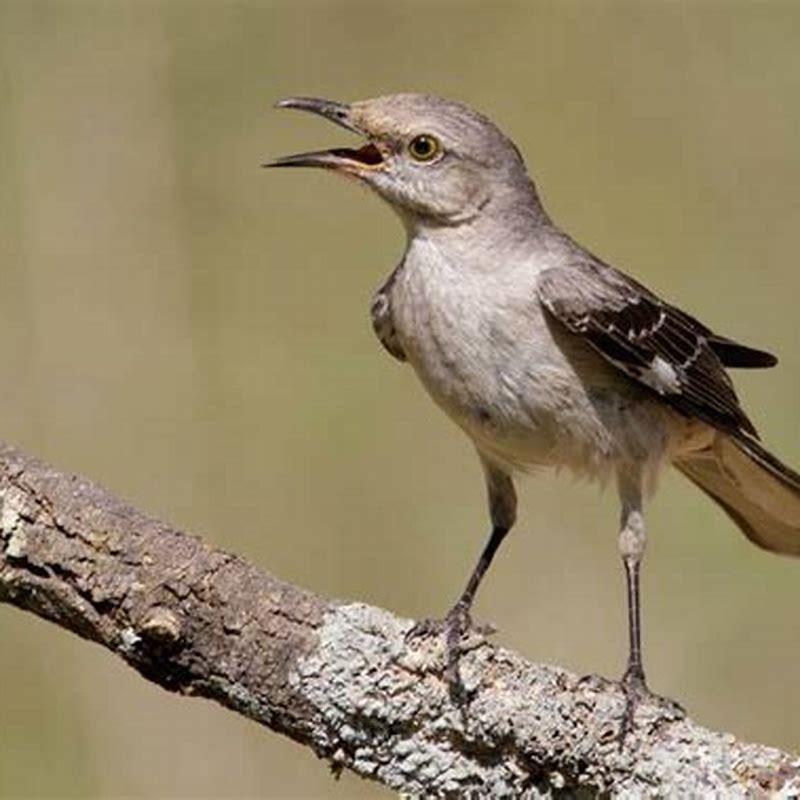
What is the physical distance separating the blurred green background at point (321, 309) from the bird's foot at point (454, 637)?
1788 millimetres

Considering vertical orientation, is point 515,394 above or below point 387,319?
below

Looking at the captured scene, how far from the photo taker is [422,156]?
16.0ft

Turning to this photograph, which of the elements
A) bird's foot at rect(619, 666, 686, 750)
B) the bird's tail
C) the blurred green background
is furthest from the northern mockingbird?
the blurred green background

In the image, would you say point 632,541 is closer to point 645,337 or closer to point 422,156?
point 645,337

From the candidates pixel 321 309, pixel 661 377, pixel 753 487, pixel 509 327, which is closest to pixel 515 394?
pixel 509 327

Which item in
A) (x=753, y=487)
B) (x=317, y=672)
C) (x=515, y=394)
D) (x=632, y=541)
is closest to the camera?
(x=317, y=672)

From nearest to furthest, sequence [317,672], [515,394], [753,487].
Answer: [317,672], [515,394], [753,487]

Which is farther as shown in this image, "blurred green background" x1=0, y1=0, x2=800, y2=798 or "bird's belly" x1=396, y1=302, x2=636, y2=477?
"blurred green background" x1=0, y1=0, x2=800, y2=798

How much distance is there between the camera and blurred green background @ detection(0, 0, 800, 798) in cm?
608

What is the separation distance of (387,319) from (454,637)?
1.36 metres

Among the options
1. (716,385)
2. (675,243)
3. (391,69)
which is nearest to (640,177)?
(675,243)

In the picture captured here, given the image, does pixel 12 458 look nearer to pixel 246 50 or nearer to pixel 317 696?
pixel 317 696

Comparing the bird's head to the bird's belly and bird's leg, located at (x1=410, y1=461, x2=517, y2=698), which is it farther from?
bird's leg, located at (x1=410, y1=461, x2=517, y2=698)

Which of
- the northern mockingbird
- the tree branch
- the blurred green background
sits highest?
the blurred green background
